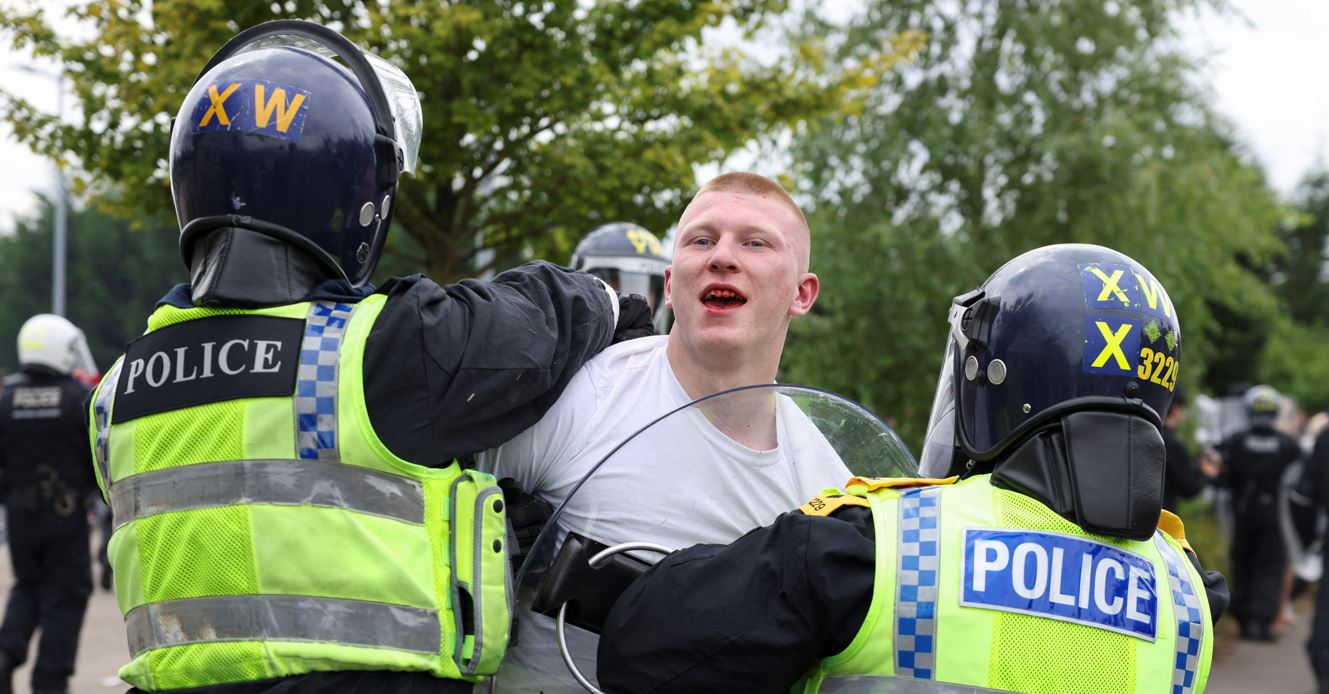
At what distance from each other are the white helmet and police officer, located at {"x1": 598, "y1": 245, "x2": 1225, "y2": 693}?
6871 mm

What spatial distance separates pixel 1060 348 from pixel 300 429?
4.56 feet

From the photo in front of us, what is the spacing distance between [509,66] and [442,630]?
16.8 feet

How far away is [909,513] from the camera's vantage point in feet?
6.88

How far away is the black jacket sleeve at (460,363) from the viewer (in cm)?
223

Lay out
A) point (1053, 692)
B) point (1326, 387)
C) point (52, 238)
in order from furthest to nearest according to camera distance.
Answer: point (52, 238)
point (1326, 387)
point (1053, 692)

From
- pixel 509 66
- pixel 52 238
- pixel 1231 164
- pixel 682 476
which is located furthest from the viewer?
pixel 52 238

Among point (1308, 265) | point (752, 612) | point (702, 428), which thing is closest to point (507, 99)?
point (702, 428)

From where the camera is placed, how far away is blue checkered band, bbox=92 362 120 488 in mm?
2432

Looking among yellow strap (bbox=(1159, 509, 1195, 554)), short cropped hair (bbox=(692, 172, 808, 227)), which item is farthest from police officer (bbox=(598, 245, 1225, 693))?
short cropped hair (bbox=(692, 172, 808, 227))

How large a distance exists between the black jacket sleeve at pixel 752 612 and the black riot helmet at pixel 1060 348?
371 millimetres

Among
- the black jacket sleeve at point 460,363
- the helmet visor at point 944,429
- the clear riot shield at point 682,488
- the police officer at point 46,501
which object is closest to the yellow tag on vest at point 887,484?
the helmet visor at point 944,429

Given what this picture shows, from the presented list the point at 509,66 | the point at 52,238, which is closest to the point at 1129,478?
the point at 509,66

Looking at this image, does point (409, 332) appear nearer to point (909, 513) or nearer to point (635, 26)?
point (909, 513)

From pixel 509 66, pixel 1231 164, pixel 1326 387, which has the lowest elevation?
pixel 1326 387
